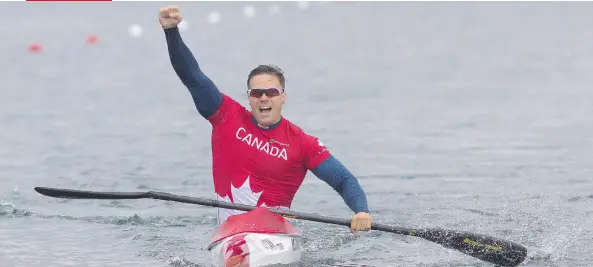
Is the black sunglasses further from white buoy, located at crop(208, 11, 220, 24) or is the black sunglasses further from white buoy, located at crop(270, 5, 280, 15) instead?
white buoy, located at crop(270, 5, 280, 15)

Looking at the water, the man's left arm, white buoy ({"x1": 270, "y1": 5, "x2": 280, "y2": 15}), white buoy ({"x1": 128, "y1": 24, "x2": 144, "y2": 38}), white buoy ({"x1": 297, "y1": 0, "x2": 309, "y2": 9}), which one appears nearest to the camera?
the man's left arm

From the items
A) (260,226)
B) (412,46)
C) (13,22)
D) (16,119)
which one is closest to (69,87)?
(16,119)

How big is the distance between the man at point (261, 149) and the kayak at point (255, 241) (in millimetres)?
320

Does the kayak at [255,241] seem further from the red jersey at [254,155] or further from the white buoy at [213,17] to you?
the white buoy at [213,17]

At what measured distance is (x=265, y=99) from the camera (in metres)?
8.66

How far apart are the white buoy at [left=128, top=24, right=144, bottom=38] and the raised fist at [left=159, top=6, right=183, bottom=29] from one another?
33.7 meters

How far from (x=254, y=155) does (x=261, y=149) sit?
8 centimetres

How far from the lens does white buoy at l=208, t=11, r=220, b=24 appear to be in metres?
48.6

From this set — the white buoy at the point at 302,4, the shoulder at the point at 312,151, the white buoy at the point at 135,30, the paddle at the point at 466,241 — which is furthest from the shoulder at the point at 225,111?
the white buoy at the point at 302,4

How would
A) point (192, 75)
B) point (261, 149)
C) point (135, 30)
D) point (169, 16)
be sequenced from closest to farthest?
point (169, 16), point (192, 75), point (261, 149), point (135, 30)

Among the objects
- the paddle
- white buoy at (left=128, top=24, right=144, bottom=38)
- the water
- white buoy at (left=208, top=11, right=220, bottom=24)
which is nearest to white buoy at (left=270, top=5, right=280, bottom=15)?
white buoy at (left=208, top=11, right=220, bottom=24)

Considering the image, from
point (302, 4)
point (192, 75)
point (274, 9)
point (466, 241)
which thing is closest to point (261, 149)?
point (192, 75)

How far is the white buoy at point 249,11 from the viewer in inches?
2076

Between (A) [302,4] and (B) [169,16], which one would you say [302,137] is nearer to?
(B) [169,16]
